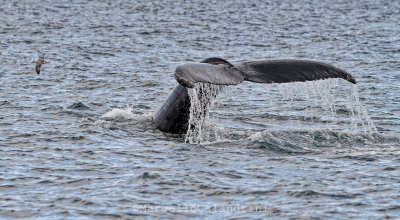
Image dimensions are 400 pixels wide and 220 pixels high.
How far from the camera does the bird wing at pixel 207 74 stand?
10.5 m

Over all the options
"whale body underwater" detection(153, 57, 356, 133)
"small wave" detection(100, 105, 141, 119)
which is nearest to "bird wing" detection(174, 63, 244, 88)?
"whale body underwater" detection(153, 57, 356, 133)

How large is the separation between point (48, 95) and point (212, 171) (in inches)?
369

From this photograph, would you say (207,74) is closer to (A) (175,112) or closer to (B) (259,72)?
(B) (259,72)

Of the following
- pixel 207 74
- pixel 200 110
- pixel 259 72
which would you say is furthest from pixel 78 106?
pixel 207 74

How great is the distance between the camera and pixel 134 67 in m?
26.1

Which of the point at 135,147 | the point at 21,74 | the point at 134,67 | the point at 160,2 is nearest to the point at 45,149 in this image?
the point at 135,147

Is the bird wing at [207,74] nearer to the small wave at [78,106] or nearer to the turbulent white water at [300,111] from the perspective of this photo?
the turbulent white water at [300,111]

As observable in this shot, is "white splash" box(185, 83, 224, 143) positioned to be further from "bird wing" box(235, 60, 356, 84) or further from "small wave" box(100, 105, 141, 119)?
"small wave" box(100, 105, 141, 119)

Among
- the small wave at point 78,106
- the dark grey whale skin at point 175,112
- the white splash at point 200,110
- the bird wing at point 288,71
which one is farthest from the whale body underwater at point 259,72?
the small wave at point 78,106

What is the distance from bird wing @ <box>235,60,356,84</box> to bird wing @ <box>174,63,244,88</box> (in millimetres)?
237

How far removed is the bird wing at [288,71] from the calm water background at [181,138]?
81 centimetres

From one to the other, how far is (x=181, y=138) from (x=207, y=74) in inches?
107

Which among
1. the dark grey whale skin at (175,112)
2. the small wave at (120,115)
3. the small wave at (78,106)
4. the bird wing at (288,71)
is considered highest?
the bird wing at (288,71)

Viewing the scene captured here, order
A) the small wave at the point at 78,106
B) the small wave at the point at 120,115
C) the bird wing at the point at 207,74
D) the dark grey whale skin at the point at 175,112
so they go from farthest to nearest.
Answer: the small wave at the point at 78,106 < the small wave at the point at 120,115 < the dark grey whale skin at the point at 175,112 < the bird wing at the point at 207,74
